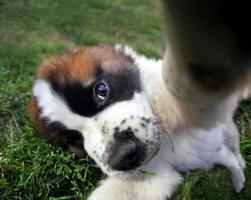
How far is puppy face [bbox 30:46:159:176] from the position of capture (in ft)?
10.8

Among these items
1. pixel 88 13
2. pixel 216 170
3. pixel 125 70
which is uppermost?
pixel 125 70

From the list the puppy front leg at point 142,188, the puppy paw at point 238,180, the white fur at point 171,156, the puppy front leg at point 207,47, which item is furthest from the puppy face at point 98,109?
the puppy front leg at point 207,47

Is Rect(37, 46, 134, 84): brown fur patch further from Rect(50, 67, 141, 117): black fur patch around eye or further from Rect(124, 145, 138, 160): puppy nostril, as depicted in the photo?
Rect(124, 145, 138, 160): puppy nostril

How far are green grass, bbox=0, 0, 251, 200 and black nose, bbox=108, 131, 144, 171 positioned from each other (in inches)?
18.9

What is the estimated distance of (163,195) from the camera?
3.53 m

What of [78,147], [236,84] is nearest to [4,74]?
[78,147]

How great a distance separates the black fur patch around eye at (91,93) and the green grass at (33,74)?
1.82 ft

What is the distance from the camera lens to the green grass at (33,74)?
402 cm

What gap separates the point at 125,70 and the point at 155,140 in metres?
0.63

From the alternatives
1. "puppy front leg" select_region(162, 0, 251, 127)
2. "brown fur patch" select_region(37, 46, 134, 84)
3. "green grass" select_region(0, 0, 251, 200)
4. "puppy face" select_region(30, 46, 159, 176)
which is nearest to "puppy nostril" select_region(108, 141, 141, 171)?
"puppy face" select_region(30, 46, 159, 176)

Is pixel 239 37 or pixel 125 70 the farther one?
pixel 125 70

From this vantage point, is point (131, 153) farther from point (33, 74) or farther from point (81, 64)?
point (33, 74)

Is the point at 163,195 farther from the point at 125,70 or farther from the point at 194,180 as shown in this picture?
the point at 125,70

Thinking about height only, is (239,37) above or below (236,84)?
above
